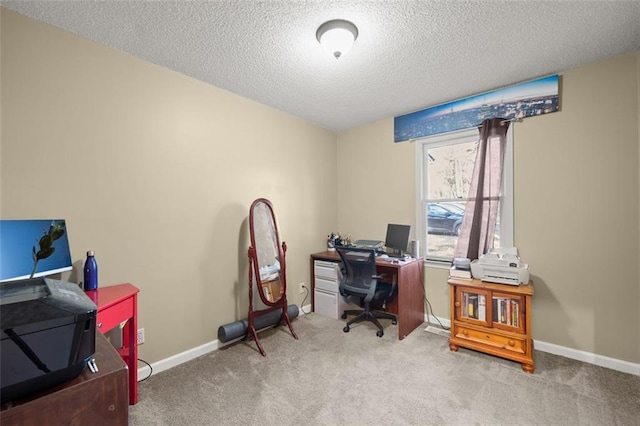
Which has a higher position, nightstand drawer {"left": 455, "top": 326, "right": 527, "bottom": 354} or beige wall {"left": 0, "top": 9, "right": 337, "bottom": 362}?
beige wall {"left": 0, "top": 9, "right": 337, "bottom": 362}

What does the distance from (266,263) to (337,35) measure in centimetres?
210

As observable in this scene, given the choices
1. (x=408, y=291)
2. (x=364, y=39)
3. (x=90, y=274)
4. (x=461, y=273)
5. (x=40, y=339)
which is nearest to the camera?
(x=40, y=339)

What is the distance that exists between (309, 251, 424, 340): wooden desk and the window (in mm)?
333

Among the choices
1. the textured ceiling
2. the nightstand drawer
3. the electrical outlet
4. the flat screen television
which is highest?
the textured ceiling

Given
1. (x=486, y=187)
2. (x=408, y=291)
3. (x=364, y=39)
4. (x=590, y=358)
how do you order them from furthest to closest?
(x=408, y=291)
(x=486, y=187)
(x=590, y=358)
(x=364, y=39)

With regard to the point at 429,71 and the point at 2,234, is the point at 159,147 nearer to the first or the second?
the point at 2,234

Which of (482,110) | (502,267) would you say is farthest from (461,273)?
(482,110)

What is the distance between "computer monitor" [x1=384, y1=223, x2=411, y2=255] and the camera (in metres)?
3.30

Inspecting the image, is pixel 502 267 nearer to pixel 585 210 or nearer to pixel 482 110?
pixel 585 210

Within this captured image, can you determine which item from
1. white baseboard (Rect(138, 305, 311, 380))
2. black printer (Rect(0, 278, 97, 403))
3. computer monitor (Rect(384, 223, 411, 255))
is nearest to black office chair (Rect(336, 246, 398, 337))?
computer monitor (Rect(384, 223, 411, 255))

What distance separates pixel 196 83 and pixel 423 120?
7.94 feet

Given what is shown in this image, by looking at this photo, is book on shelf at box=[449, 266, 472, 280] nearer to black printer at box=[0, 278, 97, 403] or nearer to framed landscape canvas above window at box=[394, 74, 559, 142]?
framed landscape canvas above window at box=[394, 74, 559, 142]

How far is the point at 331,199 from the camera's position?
4059 mm

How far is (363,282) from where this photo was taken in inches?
120
